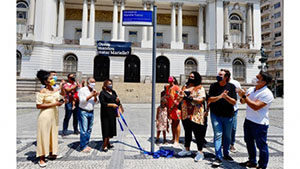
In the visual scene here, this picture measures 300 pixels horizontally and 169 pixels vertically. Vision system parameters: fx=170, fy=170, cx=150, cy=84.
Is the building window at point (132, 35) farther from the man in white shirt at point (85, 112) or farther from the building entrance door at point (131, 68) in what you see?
the man in white shirt at point (85, 112)

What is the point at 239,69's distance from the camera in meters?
26.5

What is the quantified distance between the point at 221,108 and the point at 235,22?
92.8 ft

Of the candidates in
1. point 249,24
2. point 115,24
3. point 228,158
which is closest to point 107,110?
point 228,158

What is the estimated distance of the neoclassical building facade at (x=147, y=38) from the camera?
24.8m

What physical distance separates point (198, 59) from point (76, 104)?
78.4 feet

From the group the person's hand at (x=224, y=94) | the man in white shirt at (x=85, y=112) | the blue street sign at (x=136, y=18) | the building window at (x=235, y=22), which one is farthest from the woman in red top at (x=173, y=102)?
the building window at (x=235, y=22)

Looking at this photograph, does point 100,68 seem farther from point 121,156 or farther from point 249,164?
point 249,164

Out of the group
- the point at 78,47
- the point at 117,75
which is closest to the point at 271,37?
the point at 117,75

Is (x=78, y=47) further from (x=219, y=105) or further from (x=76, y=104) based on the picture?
(x=219, y=105)

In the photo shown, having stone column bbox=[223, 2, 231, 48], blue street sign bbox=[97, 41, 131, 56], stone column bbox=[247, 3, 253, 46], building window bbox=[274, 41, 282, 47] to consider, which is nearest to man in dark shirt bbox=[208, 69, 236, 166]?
blue street sign bbox=[97, 41, 131, 56]

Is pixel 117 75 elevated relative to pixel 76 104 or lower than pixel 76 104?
→ elevated

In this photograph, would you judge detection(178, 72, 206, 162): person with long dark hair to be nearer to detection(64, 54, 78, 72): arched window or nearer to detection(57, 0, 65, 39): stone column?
detection(64, 54, 78, 72): arched window

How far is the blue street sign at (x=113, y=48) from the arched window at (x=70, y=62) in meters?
4.56

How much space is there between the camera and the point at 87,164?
3697 mm
